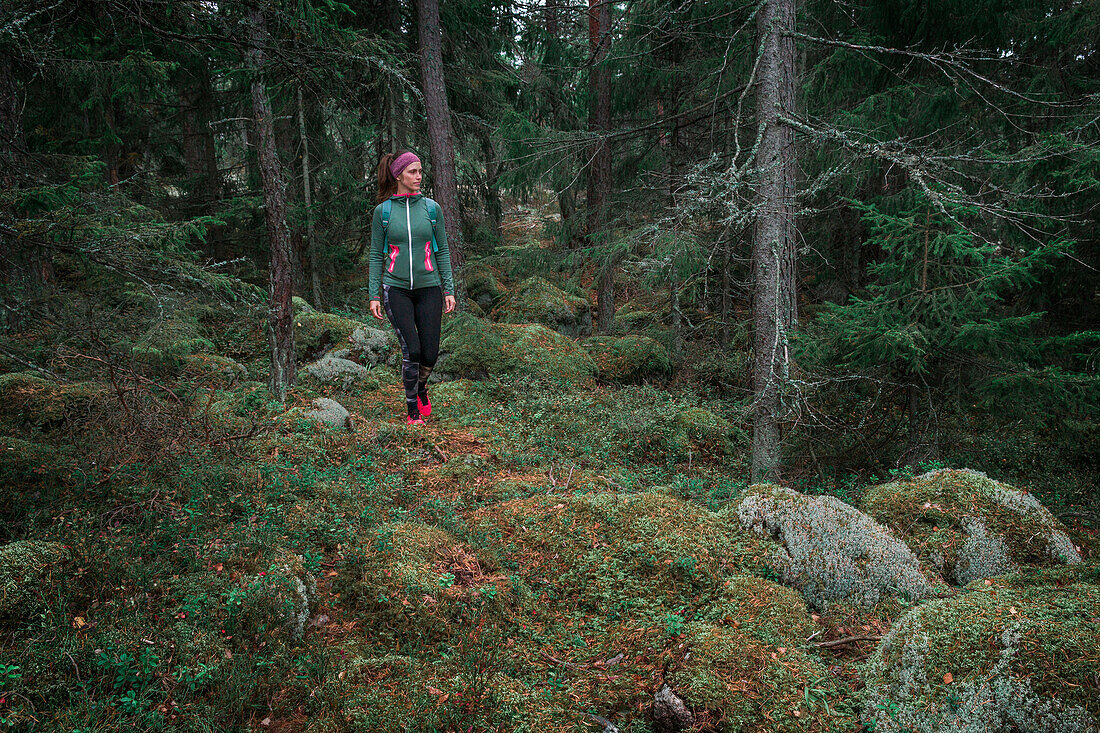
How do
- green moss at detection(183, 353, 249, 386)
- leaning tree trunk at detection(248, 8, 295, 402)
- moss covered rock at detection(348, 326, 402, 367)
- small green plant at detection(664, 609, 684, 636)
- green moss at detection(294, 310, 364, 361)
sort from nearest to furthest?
1. small green plant at detection(664, 609, 684, 636)
2. green moss at detection(183, 353, 249, 386)
3. leaning tree trunk at detection(248, 8, 295, 402)
4. moss covered rock at detection(348, 326, 402, 367)
5. green moss at detection(294, 310, 364, 361)

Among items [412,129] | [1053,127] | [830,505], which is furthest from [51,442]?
[1053,127]

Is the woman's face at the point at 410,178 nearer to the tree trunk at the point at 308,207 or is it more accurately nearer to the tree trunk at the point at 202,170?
the tree trunk at the point at 308,207

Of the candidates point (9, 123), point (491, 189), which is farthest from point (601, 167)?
point (9, 123)

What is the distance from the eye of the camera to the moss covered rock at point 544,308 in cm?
1378

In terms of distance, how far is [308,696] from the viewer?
277 cm

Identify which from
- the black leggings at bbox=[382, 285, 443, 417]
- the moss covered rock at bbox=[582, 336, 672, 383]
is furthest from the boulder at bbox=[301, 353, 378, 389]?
the moss covered rock at bbox=[582, 336, 672, 383]

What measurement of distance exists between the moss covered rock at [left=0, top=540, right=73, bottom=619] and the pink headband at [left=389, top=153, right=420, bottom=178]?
4.33 metres

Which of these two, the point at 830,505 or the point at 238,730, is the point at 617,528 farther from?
the point at 238,730

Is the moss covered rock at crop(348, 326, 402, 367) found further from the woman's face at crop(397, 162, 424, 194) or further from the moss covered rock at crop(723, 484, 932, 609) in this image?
the moss covered rock at crop(723, 484, 932, 609)

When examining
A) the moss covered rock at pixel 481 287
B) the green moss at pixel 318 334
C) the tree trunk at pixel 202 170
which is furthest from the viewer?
the moss covered rock at pixel 481 287

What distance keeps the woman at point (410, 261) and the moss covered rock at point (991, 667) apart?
5.07m

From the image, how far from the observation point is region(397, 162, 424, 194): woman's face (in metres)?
5.91

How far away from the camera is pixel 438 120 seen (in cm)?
968

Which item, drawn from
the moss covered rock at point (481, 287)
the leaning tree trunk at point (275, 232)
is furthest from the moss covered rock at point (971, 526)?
the moss covered rock at point (481, 287)
